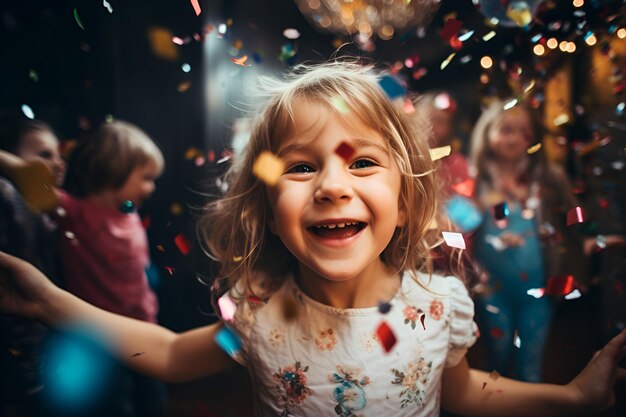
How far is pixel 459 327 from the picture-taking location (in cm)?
88

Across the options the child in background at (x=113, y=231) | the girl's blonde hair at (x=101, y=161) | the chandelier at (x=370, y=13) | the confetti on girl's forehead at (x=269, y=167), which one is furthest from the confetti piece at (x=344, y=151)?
the chandelier at (x=370, y=13)

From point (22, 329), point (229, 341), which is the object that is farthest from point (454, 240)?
point (22, 329)

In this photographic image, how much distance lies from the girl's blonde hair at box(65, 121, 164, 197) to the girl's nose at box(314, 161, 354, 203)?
118cm

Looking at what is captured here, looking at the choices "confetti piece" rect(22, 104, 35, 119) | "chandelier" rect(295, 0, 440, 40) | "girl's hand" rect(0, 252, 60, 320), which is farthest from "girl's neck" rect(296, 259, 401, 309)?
"chandelier" rect(295, 0, 440, 40)

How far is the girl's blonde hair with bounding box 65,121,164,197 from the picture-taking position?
167 cm

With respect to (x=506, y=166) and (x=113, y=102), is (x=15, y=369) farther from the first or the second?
(x=506, y=166)

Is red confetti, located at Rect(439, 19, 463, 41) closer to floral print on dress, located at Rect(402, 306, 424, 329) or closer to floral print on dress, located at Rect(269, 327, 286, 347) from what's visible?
floral print on dress, located at Rect(402, 306, 424, 329)

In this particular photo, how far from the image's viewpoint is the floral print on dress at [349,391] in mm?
794

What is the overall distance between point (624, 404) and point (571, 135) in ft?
7.48

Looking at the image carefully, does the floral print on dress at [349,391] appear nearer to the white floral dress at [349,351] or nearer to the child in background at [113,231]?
the white floral dress at [349,351]

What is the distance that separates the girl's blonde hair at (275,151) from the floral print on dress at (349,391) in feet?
0.77

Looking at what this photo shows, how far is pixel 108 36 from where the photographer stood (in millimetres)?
1664

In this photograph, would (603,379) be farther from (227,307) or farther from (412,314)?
(227,307)

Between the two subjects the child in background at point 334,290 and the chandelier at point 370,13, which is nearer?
the child in background at point 334,290
